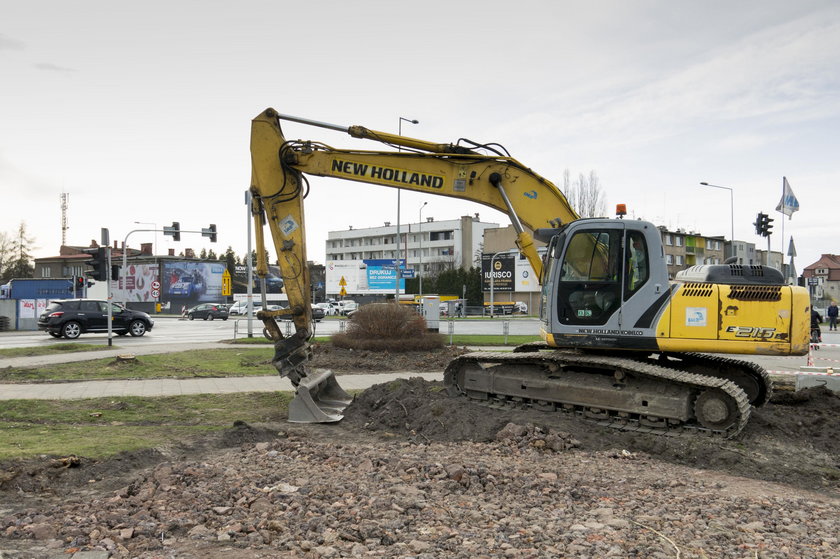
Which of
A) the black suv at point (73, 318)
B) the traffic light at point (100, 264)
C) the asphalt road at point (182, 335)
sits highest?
the traffic light at point (100, 264)

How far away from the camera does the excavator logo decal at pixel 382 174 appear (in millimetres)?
10650

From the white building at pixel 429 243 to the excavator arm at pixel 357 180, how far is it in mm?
82313

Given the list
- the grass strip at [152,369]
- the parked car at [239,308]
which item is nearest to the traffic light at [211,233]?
the grass strip at [152,369]

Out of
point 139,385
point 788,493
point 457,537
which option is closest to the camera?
point 457,537

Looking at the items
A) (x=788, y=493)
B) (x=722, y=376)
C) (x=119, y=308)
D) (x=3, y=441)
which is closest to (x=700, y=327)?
(x=722, y=376)

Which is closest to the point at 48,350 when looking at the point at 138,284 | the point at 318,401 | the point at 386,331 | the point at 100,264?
the point at 100,264

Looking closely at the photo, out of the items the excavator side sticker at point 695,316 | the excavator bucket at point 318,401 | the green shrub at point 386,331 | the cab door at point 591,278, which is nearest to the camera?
the excavator side sticker at point 695,316

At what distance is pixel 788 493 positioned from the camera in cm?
675

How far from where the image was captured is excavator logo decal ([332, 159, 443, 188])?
10.6 m

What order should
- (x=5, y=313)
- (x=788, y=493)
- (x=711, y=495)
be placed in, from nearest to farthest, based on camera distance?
(x=711, y=495) → (x=788, y=493) → (x=5, y=313)

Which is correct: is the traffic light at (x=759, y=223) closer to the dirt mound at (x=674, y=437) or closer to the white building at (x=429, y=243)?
the dirt mound at (x=674, y=437)

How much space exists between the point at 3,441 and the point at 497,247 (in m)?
83.0

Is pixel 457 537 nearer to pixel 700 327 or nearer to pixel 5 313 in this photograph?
pixel 700 327

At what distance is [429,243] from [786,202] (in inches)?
3592
